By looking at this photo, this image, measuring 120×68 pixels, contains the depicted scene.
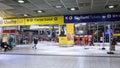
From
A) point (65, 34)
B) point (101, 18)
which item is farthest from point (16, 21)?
point (101, 18)

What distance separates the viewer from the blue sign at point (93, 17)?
13492mm

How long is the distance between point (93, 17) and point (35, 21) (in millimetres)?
4955

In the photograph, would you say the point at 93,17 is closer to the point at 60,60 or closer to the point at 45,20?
the point at 45,20

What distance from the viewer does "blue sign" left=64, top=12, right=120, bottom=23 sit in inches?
Result: 531

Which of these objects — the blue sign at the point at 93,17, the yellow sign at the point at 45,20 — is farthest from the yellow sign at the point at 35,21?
the blue sign at the point at 93,17

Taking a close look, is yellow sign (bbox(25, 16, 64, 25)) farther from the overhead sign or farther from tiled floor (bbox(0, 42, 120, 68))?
tiled floor (bbox(0, 42, 120, 68))

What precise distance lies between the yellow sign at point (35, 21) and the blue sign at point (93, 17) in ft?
2.24

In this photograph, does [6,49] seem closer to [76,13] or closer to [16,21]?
[16,21]

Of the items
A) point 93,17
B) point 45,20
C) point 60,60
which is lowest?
point 60,60

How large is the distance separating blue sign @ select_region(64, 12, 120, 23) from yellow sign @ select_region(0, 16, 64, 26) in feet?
2.24

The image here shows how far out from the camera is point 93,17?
548 inches

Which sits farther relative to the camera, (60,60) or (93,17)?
(93,17)

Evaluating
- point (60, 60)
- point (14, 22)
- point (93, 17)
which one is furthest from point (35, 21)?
point (60, 60)

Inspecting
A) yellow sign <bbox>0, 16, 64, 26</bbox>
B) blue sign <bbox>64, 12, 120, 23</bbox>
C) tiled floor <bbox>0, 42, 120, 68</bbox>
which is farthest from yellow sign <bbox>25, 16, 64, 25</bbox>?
tiled floor <bbox>0, 42, 120, 68</bbox>
